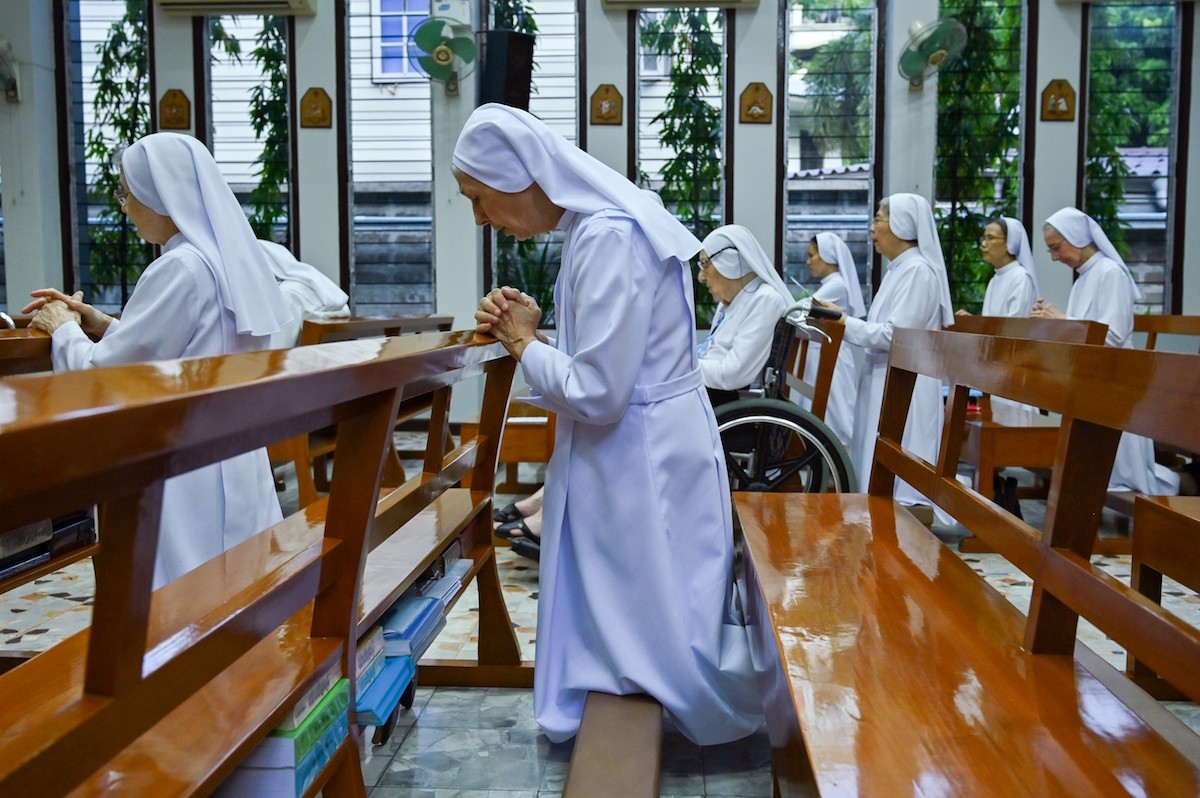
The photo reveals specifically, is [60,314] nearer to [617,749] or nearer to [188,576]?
[188,576]

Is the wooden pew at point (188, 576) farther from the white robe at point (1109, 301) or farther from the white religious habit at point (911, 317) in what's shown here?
the white robe at point (1109, 301)

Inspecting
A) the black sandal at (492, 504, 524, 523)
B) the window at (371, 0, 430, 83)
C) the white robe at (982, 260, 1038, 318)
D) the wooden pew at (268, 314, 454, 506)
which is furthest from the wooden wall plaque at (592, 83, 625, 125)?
the black sandal at (492, 504, 524, 523)

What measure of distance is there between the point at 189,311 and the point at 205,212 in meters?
0.31

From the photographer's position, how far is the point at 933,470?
2.43m

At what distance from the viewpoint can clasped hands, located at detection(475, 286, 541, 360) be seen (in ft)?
8.04

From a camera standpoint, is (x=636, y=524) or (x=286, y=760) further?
(x=636, y=524)

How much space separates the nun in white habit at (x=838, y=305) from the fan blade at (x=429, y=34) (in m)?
3.72

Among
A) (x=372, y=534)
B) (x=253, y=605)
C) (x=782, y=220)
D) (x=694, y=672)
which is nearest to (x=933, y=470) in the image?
(x=694, y=672)

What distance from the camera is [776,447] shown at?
15.0ft

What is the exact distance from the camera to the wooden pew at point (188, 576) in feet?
2.59

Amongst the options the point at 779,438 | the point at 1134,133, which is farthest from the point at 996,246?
the point at 779,438

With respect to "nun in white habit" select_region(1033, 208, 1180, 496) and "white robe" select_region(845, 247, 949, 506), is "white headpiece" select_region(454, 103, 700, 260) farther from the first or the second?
"nun in white habit" select_region(1033, 208, 1180, 496)

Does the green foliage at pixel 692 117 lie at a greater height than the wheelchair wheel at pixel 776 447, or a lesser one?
greater

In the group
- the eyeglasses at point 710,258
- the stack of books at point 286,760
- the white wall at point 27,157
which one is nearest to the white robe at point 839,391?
the eyeglasses at point 710,258
